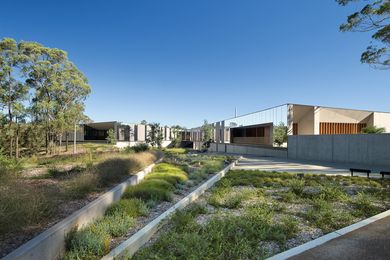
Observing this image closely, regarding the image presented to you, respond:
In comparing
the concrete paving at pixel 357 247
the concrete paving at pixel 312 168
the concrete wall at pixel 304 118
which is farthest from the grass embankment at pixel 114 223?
the concrete wall at pixel 304 118

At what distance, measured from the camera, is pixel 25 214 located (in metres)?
3.44

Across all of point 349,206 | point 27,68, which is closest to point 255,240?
point 349,206

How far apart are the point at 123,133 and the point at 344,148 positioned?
110 ft

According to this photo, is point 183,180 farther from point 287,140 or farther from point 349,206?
point 287,140

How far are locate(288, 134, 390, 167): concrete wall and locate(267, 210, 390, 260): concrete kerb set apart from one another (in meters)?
12.0

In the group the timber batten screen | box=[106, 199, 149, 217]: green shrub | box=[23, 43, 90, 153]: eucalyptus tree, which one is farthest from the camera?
the timber batten screen

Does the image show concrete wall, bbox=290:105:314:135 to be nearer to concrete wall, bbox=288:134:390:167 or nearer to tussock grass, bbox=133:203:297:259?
concrete wall, bbox=288:134:390:167

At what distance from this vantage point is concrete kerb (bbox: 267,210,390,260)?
312 cm

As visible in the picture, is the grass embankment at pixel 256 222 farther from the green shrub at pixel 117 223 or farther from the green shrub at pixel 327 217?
the green shrub at pixel 117 223

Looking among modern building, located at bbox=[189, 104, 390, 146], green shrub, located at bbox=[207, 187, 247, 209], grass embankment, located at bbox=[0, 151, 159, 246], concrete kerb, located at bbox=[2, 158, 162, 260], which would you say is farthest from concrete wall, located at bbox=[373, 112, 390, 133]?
concrete kerb, located at bbox=[2, 158, 162, 260]

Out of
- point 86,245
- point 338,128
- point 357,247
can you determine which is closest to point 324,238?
point 357,247

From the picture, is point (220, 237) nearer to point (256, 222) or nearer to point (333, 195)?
point (256, 222)

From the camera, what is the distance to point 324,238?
142 inches

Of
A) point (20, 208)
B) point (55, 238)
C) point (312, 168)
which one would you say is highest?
point (20, 208)
